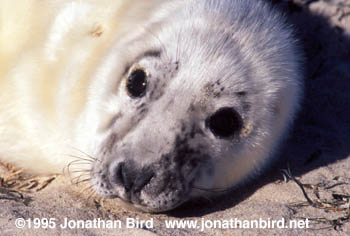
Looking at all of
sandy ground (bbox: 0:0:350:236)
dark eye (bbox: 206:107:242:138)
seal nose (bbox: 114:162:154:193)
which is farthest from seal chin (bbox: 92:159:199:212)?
dark eye (bbox: 206:107:242:138)

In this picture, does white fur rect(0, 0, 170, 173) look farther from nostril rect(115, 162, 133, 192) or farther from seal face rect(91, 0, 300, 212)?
nostril rect(115, 162, 133, 192)

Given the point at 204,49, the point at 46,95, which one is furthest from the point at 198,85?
the point at 46,95

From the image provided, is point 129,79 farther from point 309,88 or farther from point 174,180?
point 309,88

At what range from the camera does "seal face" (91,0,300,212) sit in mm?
3035

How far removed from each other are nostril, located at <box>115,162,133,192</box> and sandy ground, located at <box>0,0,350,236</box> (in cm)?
23

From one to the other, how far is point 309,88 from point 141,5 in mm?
1875

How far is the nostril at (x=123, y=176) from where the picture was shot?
294 centimetres

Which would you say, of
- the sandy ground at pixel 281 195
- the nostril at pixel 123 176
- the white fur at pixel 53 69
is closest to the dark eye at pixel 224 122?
the sandy ground at pixel 281 195

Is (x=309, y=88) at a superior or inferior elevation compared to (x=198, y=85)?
superior

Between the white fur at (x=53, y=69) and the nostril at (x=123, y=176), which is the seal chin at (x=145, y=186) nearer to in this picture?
the nostril at (x=123, y=176)

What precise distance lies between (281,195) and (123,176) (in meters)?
1.10

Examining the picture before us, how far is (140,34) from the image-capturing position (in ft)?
11.9

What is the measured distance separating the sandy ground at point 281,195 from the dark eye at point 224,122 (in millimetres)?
442

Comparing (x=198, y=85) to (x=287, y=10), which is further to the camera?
(x=287, y=10)
